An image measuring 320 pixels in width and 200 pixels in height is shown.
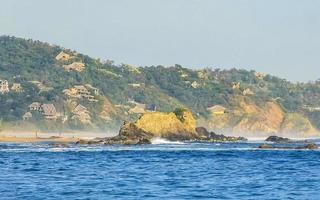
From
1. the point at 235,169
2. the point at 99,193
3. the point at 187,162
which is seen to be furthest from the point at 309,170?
the point at 99,193

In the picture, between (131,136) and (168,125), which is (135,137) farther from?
(168,125)

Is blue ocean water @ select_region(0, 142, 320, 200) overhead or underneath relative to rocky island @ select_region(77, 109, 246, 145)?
underneath

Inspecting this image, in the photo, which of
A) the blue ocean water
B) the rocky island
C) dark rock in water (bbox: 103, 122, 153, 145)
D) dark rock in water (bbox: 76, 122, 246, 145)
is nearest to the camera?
the blue ocean water

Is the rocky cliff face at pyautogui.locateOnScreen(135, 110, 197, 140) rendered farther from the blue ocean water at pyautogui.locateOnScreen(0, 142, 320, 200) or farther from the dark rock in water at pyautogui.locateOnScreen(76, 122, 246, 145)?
the blue ocean water at pyautogui.locateOnScreen(0, 142, 320, 200)

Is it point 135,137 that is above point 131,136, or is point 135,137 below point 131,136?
below

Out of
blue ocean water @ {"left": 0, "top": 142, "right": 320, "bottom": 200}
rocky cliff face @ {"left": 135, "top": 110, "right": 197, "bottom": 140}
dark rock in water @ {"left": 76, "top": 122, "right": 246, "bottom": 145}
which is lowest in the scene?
blue ocean water @ {"left": 0, "top": 142, "right": 320, "bottom": 200}

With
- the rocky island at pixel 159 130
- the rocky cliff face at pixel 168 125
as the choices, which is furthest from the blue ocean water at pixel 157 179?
the rocky cliff face at pixel 168 125

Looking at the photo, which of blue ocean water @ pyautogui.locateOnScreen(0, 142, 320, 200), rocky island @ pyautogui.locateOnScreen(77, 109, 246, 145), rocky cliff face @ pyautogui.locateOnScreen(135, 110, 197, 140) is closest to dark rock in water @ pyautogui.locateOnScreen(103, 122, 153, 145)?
rocky island @ pyautogui.locateOnScreen(77, 109, 246, 145)

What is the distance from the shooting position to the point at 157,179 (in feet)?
201

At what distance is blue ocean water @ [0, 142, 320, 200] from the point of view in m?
50.8

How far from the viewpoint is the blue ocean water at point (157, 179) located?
50781 millimetres

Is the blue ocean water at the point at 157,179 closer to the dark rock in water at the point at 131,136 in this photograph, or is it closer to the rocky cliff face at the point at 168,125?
the dark rock in water at the point at 131,136

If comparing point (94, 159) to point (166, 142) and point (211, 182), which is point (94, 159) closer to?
point (211, 182)

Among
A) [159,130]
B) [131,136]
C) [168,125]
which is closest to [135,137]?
[131,136]
